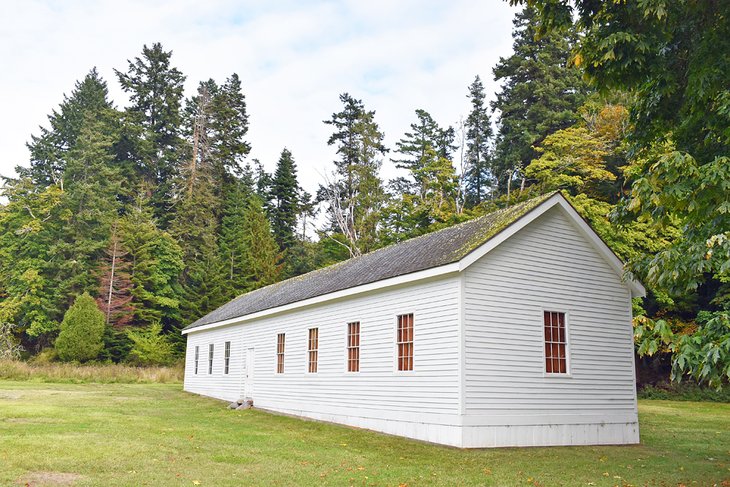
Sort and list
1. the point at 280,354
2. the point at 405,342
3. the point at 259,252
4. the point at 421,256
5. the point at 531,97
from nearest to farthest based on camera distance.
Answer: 1. the point at 405,342
2. the point at 421,256
3. the point at 280,354
4. the point at 531,97
5. the point at 259,252

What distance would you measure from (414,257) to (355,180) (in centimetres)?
3339

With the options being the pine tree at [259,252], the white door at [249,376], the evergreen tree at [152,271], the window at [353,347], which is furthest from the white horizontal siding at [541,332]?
the evergreen tree at [152,271]

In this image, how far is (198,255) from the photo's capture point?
53250 mm

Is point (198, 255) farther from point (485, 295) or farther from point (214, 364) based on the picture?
point (485, 295)

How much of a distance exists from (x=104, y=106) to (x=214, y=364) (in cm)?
4235

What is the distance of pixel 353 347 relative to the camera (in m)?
16.8

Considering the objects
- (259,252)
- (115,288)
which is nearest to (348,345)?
(259,252)

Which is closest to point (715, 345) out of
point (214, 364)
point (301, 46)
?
point (301, 46)

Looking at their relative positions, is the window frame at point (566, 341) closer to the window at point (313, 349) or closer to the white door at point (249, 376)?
the window at point (313, 349)

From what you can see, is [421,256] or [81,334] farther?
[81,334]

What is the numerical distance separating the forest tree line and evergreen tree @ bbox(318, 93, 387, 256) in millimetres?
139

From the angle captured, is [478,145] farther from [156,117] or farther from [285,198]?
[156,117]

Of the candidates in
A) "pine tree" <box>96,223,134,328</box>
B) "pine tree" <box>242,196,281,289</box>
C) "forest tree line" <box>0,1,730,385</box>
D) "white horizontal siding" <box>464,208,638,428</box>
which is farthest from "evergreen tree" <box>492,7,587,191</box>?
"pine tree" <box>96,223,134,328</box>

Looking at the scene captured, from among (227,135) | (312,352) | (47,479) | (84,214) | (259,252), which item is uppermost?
(227,135)
